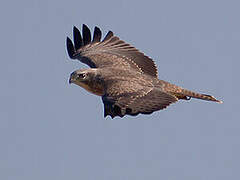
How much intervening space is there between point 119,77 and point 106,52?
242 cm

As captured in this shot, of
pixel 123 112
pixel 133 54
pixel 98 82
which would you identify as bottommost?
pixel 123 112

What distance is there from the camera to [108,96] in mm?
13203

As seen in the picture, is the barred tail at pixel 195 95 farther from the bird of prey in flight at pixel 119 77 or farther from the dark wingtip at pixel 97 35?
the dark wingtip at pixel 97 35

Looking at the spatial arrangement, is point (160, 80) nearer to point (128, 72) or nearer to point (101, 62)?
point (128, 72)

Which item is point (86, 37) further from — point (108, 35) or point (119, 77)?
point (119, 77)

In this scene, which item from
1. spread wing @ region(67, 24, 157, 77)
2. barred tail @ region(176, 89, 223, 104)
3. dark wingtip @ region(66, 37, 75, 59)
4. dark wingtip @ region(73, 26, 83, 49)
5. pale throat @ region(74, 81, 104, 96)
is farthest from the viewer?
dark wingtip @ region(73, 26, 83, 49)

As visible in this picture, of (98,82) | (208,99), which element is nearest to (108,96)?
(98,82)

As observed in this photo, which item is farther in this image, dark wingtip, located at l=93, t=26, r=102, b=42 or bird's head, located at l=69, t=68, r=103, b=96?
dark wingtip, located at l=93, t=26, r=102, b=42

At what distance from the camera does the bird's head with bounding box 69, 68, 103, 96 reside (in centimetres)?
1489

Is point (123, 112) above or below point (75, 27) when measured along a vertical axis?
below

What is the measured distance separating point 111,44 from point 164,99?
4.76 metres

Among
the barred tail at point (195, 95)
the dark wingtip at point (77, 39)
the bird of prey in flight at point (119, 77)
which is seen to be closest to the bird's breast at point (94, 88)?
the bird of prey in flight at point (119, 77)

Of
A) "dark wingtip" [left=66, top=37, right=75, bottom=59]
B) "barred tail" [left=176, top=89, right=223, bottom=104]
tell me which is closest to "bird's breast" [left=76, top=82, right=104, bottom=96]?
"barred tail" [left=176, top=89, right=223, bottom=104]

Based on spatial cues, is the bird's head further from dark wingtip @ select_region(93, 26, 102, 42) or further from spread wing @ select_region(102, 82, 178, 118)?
dark wingtip @ select_region(93, 26, 102, 42)
